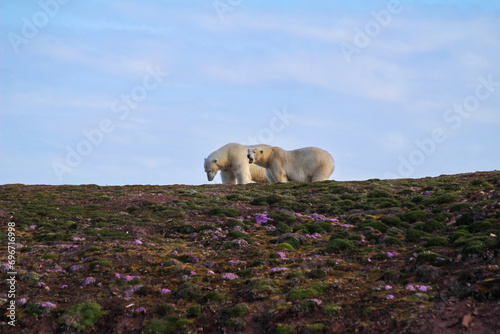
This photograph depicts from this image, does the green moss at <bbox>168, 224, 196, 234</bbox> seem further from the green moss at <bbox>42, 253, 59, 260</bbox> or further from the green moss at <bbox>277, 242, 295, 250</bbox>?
the green moss at <bbox>42, 253, 59, 260</bbox>

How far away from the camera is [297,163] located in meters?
45.2

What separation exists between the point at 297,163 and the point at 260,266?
26067mm

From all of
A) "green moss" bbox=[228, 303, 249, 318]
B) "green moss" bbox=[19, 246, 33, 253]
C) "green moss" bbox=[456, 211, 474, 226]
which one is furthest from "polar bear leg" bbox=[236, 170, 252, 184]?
"green moss" bbox=[228, 303, 249, 318]

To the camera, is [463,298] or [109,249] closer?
[463,298]

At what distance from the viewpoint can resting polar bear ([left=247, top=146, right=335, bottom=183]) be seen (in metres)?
45.1

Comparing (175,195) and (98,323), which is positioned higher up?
(175,195)

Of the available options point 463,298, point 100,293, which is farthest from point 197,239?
point 463,298

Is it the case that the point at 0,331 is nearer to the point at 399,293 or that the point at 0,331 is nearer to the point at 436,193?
the point at 399,293

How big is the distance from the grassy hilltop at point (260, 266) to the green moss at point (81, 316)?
0.17 ft

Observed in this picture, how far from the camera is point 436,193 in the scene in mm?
32125

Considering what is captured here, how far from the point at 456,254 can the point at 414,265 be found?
183 cm

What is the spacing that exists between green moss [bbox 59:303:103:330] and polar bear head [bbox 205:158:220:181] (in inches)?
1254

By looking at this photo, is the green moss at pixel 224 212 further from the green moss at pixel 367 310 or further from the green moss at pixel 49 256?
the green moss at pixel 367 310

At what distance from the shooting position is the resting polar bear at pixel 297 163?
1775 inches
